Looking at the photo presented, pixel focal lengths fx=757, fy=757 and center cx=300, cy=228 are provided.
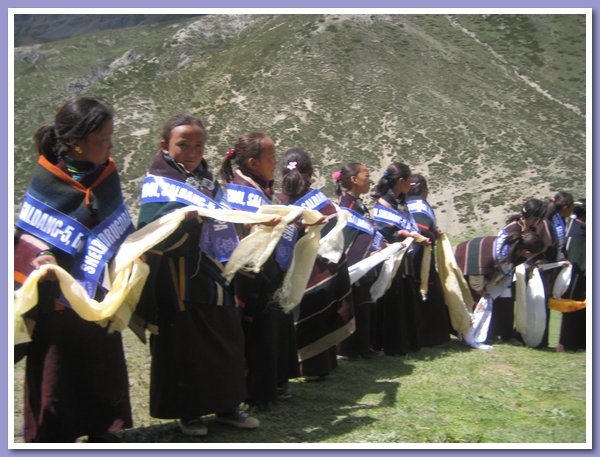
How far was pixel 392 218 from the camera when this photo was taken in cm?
794

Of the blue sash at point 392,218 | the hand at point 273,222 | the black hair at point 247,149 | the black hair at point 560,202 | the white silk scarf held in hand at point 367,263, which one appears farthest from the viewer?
the black hair at point 560,202

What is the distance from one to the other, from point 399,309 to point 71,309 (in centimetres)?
463

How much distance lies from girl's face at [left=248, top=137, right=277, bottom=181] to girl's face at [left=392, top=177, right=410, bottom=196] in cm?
275

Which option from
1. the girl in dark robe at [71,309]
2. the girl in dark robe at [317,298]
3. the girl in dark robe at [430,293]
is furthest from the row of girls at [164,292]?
the girl in dark robe at [430,293]

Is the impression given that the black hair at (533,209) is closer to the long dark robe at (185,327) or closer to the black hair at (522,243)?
the black hair at (522,243)

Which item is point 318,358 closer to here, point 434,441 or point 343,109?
point 434,441

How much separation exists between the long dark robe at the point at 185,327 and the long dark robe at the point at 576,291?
5.02 metres

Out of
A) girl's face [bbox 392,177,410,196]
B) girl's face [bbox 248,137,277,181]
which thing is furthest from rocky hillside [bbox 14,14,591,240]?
girl's face [bbox 248,137,277,181]

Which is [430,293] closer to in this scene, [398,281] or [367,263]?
[398,281]

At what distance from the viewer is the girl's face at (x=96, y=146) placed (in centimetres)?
413

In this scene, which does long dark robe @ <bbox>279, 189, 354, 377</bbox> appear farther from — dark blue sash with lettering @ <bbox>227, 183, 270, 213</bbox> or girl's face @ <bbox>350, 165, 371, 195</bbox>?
girl's face @ <bbox>350, 165, 371, 195</bbox>

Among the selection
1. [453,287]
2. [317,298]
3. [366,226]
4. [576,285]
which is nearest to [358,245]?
[366,226]

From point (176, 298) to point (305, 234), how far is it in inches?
52.0

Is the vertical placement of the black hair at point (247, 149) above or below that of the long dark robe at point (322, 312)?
above
